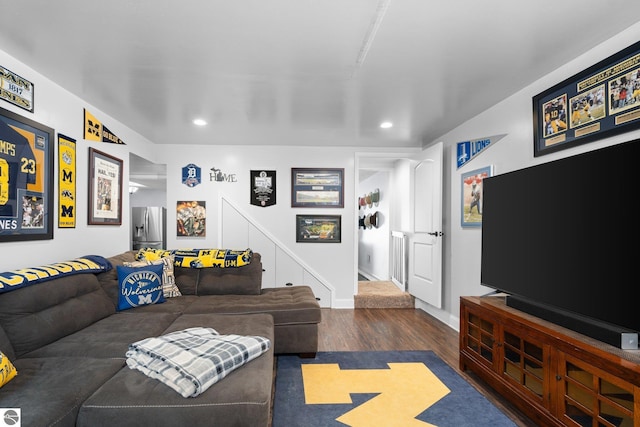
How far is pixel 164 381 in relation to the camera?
5.57 feet

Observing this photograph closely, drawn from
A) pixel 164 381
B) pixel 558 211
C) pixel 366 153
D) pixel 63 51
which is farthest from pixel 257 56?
pixel 366 153

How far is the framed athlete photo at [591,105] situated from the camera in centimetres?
205

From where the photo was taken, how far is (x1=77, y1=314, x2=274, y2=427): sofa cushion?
153 cm

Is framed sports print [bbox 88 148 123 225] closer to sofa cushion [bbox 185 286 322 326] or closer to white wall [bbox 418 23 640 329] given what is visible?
sofa cushion [bbox 185 286 322 326]

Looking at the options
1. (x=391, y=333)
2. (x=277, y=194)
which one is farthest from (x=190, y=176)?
(x=391, y=333)

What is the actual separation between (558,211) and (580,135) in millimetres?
581

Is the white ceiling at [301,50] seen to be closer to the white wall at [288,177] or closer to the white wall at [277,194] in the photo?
the white wall at [288,177]

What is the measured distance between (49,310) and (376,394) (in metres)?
2.22

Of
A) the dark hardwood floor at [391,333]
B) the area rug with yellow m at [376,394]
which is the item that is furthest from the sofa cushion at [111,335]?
the dark hardwood floor at [391,333]

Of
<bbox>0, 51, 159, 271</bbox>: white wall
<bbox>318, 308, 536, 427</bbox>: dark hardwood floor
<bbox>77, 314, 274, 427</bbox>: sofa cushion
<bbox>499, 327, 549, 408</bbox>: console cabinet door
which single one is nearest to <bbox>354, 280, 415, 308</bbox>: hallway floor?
<bbox>318, 308, 536, 427</bbox>: dark hardwood floor

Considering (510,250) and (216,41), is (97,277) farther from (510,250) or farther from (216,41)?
(510,250)

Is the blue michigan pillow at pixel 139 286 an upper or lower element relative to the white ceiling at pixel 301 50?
lower

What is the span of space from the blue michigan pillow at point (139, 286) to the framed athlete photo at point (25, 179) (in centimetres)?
63

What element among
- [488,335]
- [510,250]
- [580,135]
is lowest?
[488,335]
